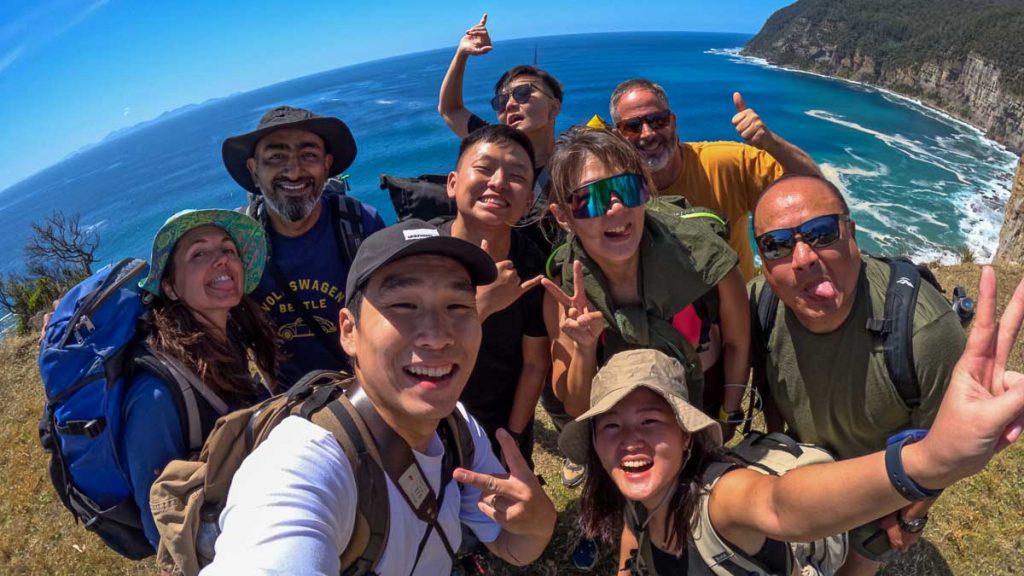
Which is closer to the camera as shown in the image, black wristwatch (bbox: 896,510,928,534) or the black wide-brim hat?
black wristwatch (bbox: 896,510,928,534)

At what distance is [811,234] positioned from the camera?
9.07ft

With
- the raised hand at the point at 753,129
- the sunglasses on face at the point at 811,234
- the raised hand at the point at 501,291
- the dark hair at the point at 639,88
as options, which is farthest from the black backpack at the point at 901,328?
the dark hair at the point at 639,88

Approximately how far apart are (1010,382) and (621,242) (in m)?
1.83

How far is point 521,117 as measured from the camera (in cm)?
514

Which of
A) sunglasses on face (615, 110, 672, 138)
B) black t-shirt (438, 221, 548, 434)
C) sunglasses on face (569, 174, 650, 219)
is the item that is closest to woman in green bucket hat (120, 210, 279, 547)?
black t-shirt (438, 221, 548, 434)

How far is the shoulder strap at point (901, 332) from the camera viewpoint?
2.62 m

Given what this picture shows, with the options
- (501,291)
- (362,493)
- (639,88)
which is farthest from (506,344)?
(639,88)

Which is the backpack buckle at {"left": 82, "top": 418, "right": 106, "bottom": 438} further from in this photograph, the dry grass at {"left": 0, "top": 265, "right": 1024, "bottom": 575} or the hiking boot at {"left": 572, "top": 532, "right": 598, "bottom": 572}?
the hiking boot at {"left": 572, "top": 532, "right": 598, "bottom": 572}

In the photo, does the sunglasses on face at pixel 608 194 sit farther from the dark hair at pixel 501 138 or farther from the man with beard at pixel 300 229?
the man with beard at pixel 300 229

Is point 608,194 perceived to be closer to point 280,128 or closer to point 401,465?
point 401,465

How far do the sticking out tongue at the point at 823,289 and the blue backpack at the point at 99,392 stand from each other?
10.9 feet

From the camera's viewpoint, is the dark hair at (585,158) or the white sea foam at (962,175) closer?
the dark hair at (585,158)

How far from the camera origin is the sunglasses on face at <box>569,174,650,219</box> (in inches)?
120

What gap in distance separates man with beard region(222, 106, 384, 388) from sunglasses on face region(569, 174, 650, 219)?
2.03 meters
